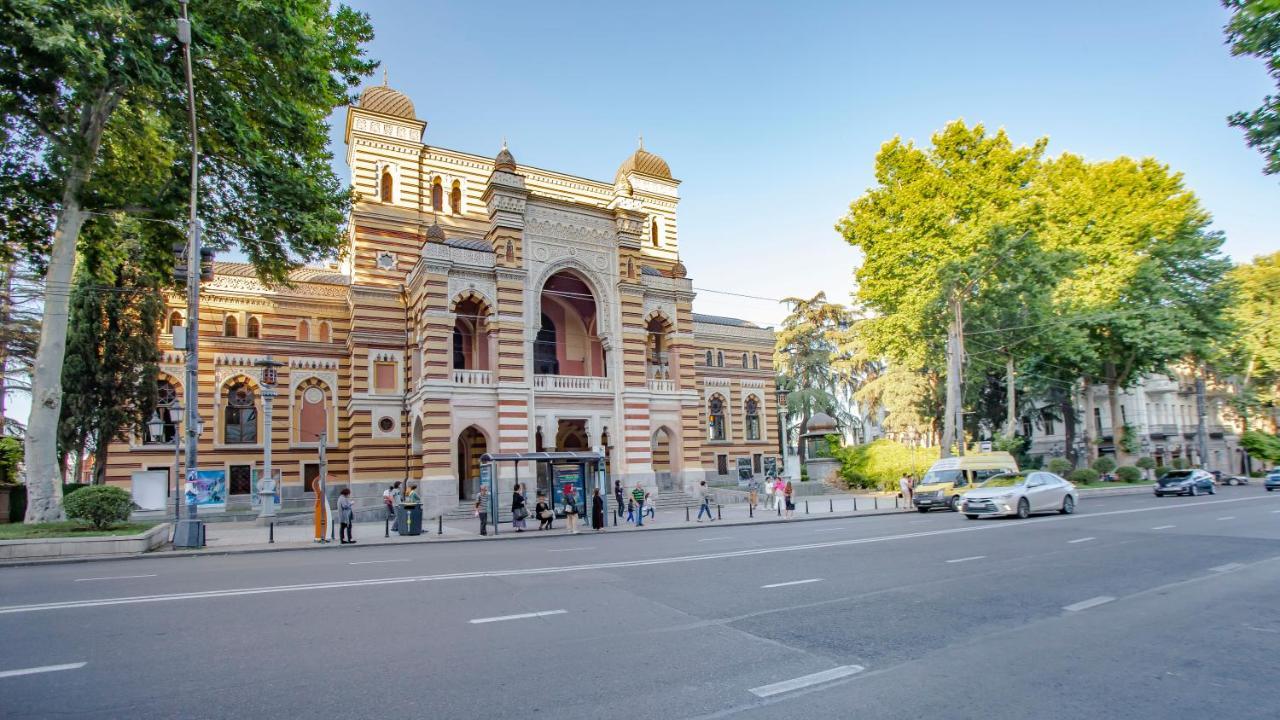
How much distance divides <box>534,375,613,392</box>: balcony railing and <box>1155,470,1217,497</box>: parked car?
2762 centimetres

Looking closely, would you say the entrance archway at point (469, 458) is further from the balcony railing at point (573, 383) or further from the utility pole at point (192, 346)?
the utility pole at point (192, 346)

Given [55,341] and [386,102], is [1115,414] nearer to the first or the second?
[386,102]

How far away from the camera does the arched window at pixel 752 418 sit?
47188mm

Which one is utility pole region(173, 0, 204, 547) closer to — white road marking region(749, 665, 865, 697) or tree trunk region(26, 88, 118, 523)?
tree trunk region(26, 88, 118, 523)

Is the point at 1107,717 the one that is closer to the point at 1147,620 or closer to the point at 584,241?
the point at 1147,620

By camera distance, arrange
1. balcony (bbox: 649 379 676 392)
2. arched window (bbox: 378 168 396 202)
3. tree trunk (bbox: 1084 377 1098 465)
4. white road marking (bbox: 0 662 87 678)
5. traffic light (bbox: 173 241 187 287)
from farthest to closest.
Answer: tree trunk (bbox: 1084 377 1098 465) < arched window (bbox: 378 168 396 202) < balcony (bbox: 649 379 676 392) < traffic light (bbox: 173 241 187 287) < white road marking (bbox: 0 662 87 678)

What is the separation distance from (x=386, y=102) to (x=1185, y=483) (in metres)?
46.1

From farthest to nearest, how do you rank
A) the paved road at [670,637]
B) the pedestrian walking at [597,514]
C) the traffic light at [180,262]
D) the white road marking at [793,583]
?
the pedestrian walking at [597,514] → the traffic light at [180,262] → the white road marking at [793,583] → the paved road at [670,637]

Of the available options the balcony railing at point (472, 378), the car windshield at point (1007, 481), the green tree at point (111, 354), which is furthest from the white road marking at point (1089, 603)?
the green tree at point (111, 354)

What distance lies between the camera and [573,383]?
106ft

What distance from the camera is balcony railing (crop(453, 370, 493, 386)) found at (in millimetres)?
29094

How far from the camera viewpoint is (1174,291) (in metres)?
38.3

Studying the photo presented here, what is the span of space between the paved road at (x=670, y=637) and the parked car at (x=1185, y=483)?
24365 millimetres

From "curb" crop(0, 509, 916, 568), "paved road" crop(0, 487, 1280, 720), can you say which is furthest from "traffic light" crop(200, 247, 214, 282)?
"paved road" crop(0, 487, 1280, 720)
